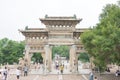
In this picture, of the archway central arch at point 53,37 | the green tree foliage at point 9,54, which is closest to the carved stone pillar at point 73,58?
the archway central arch at point 53,37

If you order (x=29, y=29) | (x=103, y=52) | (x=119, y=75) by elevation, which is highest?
(x=29, y=29)

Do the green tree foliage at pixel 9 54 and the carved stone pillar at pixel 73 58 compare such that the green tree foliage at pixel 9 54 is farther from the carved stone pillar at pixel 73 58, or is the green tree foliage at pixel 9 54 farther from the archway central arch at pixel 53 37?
the carved stone pillar at pixel 73 58

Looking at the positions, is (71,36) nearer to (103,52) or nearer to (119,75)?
(119,75)

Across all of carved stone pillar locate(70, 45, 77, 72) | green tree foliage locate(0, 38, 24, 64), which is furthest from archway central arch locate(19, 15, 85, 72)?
green tree foliage locate(0, 38, 24, 64)

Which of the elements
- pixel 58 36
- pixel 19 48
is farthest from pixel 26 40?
pixel 19 48

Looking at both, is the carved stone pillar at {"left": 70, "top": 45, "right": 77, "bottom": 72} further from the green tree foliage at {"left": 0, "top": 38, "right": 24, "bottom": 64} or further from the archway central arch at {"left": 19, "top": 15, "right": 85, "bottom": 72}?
the green tree foliage at {"left": 0, "top": 38, "right": 24, "bottom": 64}

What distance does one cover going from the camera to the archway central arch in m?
46.6

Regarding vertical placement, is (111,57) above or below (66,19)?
below

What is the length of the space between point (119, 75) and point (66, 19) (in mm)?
13292

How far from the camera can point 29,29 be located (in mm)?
48000

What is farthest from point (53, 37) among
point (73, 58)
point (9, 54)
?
point (9, 54)

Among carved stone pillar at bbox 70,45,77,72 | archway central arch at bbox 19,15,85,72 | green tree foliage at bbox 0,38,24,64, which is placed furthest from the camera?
green tree foliage at bbox 0,38,24,64

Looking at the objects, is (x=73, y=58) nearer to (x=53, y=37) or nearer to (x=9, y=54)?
(x=53, y=37)

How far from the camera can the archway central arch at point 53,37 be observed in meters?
46.6
